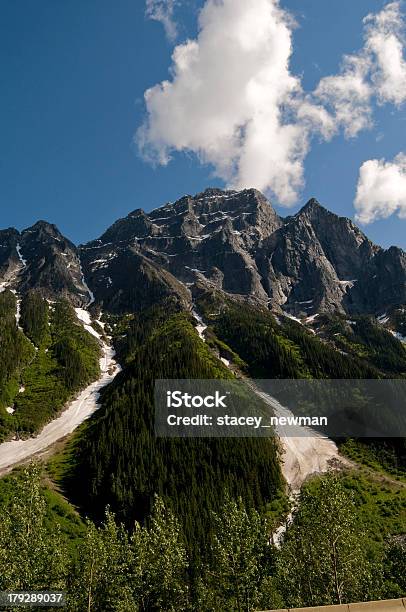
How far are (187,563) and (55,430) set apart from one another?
109918mm

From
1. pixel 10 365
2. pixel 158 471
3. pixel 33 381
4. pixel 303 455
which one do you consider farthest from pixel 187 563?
pixel 10 365

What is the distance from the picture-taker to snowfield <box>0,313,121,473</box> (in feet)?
373

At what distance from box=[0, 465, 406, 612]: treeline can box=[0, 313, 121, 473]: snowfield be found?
77.3 m

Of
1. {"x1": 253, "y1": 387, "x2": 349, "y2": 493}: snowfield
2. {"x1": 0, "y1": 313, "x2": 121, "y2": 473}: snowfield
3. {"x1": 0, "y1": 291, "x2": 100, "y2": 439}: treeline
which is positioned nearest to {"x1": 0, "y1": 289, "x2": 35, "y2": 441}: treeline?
{"x1": 0, "y1": 291, "x2": 100, "y2": 439}: treeline

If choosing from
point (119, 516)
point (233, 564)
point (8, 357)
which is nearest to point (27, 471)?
point (233, 564)

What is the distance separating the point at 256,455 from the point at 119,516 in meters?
35.1

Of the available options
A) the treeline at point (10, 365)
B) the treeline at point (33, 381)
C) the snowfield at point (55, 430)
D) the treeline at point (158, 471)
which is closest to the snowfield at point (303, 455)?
the treeline at point (158, 471)

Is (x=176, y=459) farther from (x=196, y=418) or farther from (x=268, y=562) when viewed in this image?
(x=268, y=562)

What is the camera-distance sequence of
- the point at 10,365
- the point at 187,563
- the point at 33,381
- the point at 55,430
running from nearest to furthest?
the point at 187,563 → the point at 55,430 → the point at 10,365 → the point at 33,381

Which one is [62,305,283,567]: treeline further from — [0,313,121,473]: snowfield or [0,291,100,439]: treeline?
[0,291,100,439]: treeline

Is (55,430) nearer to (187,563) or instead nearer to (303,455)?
(303,455)

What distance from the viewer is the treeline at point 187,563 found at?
33594 millimetres

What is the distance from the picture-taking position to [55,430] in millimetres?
137000

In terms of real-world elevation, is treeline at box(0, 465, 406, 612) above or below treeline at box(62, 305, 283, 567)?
below
